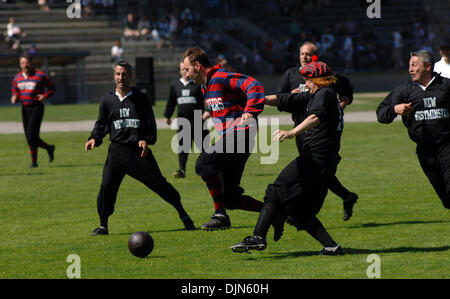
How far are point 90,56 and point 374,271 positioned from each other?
3762cm

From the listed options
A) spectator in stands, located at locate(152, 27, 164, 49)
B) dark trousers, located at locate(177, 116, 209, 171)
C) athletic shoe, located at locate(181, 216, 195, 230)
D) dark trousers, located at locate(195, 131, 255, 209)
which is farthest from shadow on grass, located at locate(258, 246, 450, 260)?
spectator in stands, located at locate(152, 27, 164, 49)

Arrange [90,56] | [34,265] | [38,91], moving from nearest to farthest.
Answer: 1. [34,265]
2. [38,91]
3. [90,56]

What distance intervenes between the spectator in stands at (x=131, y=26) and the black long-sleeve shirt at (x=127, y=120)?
33937mm

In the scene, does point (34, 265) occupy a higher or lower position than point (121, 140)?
lower

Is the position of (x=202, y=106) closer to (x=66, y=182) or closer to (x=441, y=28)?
(x=66, y=182)

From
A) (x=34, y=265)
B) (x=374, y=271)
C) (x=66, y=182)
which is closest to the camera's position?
(x=374, y=271)

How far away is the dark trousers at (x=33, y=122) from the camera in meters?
17.6

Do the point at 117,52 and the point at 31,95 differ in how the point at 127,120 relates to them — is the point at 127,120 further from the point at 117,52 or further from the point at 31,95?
the point at 117,52

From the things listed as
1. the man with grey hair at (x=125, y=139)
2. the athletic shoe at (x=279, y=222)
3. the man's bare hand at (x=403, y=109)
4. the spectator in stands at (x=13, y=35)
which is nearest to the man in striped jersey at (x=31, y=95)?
the man with grey hair at (x=125, y=139)

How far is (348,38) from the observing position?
4469 cm

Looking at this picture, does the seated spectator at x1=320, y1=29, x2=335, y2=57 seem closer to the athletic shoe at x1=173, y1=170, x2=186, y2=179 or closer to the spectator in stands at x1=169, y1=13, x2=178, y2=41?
the spectator in stands at x1=169, y1=13, x2=178, y2=41

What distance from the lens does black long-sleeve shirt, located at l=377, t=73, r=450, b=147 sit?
939cm

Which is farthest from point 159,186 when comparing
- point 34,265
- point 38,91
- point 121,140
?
point 38,91

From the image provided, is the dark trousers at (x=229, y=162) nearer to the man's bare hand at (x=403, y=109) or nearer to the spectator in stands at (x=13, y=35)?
the man's bare hand at (x=403, y=109)
